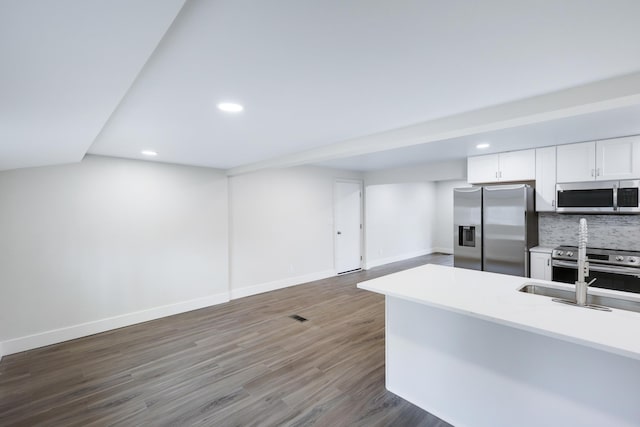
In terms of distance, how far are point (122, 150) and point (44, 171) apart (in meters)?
0.88

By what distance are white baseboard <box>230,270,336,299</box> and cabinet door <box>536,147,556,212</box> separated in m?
3.80

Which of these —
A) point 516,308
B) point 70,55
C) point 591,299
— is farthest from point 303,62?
point 591,299

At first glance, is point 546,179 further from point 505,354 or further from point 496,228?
point 505,354

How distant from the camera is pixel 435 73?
1.57 meters

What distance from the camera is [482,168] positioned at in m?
4.32

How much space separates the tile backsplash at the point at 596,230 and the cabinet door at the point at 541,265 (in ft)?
1.72

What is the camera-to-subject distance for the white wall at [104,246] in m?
3.10

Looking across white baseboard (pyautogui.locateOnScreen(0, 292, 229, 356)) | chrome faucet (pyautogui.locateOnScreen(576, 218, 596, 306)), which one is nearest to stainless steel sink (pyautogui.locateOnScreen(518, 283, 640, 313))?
chrome faucet (pyautogui.locateOnScreen(576, 218, 596, 306))

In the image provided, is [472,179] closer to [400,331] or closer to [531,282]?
[531,282]

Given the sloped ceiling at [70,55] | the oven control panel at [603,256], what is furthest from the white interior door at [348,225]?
the sloped ceiling at [70,55]

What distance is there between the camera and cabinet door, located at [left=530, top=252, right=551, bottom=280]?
367 cm

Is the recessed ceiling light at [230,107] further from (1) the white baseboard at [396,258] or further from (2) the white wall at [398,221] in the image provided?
(1) the white baseboard at [396,258]

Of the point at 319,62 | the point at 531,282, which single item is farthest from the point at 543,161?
the point at 319,62

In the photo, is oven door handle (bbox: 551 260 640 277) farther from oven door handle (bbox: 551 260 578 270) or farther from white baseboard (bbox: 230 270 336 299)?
white baseboard (bbox: 230 270 336 299)
